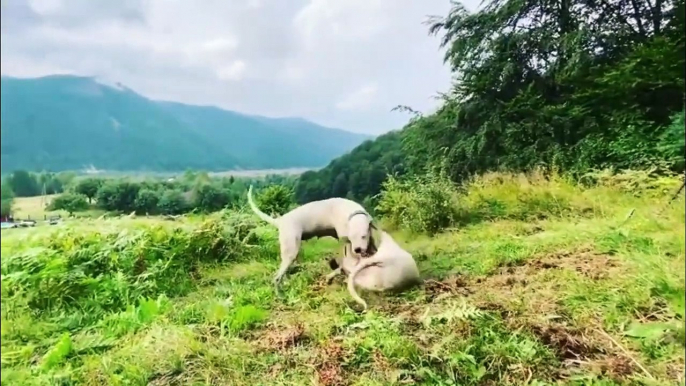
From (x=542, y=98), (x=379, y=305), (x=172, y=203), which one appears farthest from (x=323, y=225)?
(x=542, y=98)

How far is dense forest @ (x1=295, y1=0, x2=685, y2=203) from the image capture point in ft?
3.98

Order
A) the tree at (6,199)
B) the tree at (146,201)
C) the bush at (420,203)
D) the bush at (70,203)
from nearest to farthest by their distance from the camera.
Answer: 1. the tree at (6,199)
2. the bush at (70,203)
3. the tree at (146,201)
4. the bush at (420,203)

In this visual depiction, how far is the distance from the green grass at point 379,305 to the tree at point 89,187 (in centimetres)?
7

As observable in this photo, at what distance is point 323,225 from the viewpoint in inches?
58.5

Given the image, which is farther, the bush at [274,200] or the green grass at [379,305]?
the bush at [274,200]

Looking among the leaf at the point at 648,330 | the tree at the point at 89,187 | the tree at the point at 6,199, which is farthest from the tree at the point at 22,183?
the leaf at the point at 648,330

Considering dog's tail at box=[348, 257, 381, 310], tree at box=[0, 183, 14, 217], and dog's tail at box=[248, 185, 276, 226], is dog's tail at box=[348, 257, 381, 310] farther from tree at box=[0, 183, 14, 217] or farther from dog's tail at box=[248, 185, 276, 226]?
tree at box=[0, 183, 14, 217]

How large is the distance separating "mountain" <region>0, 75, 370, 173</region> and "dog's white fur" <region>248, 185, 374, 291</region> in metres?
0.11

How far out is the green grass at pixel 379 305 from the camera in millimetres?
1160

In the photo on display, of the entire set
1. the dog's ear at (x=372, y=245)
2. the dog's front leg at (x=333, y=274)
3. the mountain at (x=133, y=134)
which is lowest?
the dog's front leg at (x=333, y=274)

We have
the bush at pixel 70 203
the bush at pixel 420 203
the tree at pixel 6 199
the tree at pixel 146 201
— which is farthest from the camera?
the bush at pixel 420 203

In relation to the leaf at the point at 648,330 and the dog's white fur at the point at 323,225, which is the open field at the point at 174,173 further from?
the leaf at the point at 648,330

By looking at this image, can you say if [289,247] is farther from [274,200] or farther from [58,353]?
[58,353]

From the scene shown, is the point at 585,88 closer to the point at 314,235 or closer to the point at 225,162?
the point at 314,235
